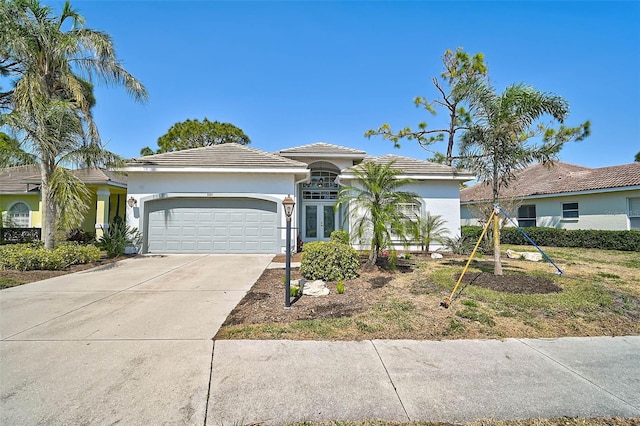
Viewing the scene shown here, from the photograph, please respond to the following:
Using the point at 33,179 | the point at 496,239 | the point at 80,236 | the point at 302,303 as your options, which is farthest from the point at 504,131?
the point at 33,179

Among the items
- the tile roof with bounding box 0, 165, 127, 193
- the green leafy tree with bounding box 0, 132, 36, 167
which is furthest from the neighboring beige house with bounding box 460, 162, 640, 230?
the tile roof with bounding box 0, 165, 127, 193

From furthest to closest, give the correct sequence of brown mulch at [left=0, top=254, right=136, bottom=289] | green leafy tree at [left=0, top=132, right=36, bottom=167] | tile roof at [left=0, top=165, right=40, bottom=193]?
tile roof at [left=0, top=165, right=40, bottom=193], green leafy tree at [left=0, top=132, right=36, bottom=167], brown mulch at [left=0, top=254, right=136, bottom=289]

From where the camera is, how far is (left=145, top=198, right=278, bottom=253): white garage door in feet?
42.4

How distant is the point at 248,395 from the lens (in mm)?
2879

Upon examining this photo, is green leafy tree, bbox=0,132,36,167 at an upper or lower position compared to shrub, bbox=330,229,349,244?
upper

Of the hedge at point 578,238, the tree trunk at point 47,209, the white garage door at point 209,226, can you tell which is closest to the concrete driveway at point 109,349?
the tree trunk at point 47,209

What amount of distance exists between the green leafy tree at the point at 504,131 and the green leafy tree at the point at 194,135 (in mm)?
27479

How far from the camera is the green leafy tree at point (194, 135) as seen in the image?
30062mm

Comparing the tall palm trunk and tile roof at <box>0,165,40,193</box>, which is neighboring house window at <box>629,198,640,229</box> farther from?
tile roof at <box>0,165,40,193</box>

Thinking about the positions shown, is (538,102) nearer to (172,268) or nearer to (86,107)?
(172,268)

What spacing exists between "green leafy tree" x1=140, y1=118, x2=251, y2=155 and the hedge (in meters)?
25.2

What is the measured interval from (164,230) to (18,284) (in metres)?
5.82

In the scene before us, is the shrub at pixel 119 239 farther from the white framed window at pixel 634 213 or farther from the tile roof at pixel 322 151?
the white framed window at pixel 634 213

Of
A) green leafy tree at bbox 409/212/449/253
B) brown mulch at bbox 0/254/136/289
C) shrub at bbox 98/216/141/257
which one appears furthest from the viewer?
green leafy tree at bbox 409/212/449/253
